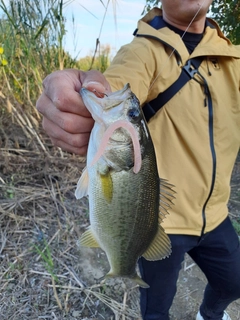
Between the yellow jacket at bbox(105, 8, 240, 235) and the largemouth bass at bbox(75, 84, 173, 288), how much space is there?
0.34m

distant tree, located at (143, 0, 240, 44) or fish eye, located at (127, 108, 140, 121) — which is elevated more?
distant tree, located at (143, 0, 240, 44)

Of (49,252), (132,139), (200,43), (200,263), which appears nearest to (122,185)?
(132,139)

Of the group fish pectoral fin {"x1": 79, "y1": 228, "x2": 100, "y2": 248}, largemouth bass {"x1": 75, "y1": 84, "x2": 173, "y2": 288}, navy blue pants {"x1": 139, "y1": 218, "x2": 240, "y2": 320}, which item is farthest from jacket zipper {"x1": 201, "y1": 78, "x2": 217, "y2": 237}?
fish pectoral fin {"x1": 79, "y1": 228, "x2": 100, "y2": 248}

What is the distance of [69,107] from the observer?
0.80 m

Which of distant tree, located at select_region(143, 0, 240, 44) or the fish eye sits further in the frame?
distant tree, located at select_region(143, 0, 240, 44)

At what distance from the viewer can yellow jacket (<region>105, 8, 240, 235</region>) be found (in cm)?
127

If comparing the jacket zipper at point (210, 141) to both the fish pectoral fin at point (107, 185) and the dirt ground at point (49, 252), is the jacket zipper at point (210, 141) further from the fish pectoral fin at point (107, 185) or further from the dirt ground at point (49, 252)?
the dirt ground at point (49, 252)

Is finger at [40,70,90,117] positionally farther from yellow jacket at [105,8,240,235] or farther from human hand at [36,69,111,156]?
yellow jacket at [105,8,240,235]

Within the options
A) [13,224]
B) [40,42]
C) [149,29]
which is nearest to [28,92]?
[40,42]

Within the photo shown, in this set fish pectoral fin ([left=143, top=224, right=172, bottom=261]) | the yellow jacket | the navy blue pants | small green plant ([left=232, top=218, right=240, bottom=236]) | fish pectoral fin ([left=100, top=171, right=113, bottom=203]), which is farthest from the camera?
small green plant ([left=232, top=218, right=240, bottom=236])

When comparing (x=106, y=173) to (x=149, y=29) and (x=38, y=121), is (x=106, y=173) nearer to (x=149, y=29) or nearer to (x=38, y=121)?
(x=149, y=29)

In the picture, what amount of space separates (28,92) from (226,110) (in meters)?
2.23

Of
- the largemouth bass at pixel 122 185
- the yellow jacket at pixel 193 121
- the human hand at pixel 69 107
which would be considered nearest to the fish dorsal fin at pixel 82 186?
the largemouth bass at pixel 122 185

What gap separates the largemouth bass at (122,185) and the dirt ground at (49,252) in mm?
1052
